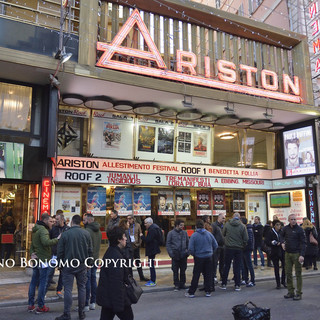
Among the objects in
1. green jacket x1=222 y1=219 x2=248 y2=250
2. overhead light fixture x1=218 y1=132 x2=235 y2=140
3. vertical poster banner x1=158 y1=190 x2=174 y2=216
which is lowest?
green jacket x1=222 y1=219 x2=248 y2=250

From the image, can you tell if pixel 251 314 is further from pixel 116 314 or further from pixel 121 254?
pixel 121 254

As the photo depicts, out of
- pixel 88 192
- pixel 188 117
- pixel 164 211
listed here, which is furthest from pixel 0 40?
pixel 164 211

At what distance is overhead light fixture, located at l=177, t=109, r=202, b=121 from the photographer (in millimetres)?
13648

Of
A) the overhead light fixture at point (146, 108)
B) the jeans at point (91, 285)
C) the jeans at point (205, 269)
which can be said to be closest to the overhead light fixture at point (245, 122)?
the overhead light fixture at point (146, 108)

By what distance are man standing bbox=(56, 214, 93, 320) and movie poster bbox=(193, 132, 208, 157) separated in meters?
9.25

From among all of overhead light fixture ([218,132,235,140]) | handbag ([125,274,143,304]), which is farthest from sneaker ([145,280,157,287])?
overhead light fixture ([218,132,235,140])

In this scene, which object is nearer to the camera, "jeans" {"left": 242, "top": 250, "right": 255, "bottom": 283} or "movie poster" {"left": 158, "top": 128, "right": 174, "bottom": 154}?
"jeans" {"left": 242, "top": 250, "right": 255, "bottom": 283}

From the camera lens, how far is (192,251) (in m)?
8.25

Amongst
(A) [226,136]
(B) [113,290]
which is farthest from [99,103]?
(B) [113,290]

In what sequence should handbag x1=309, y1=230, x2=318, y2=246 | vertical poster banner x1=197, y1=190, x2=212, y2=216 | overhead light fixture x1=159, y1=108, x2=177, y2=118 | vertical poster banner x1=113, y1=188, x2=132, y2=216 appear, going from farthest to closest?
vertical poster banner x1=197, y1=190, x2=212, y2=216
overhead light fixture x1=159, y1=108, x2=177, y2=118
vertical poster banner x1=113, y1=188, x2=132, y2=216
handbag x1=309, y1=230, x2=318, y2=246

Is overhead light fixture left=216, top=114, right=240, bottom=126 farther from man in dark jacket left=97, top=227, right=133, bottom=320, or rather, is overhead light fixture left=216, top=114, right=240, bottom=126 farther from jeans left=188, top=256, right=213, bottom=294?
man in dark jacket left=97, top=227, right=133, bottom=320

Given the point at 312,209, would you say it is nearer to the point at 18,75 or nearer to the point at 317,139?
the point at 317,139

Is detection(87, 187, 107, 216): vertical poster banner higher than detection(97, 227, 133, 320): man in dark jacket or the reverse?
higher

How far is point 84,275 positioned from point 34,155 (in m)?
5.60
